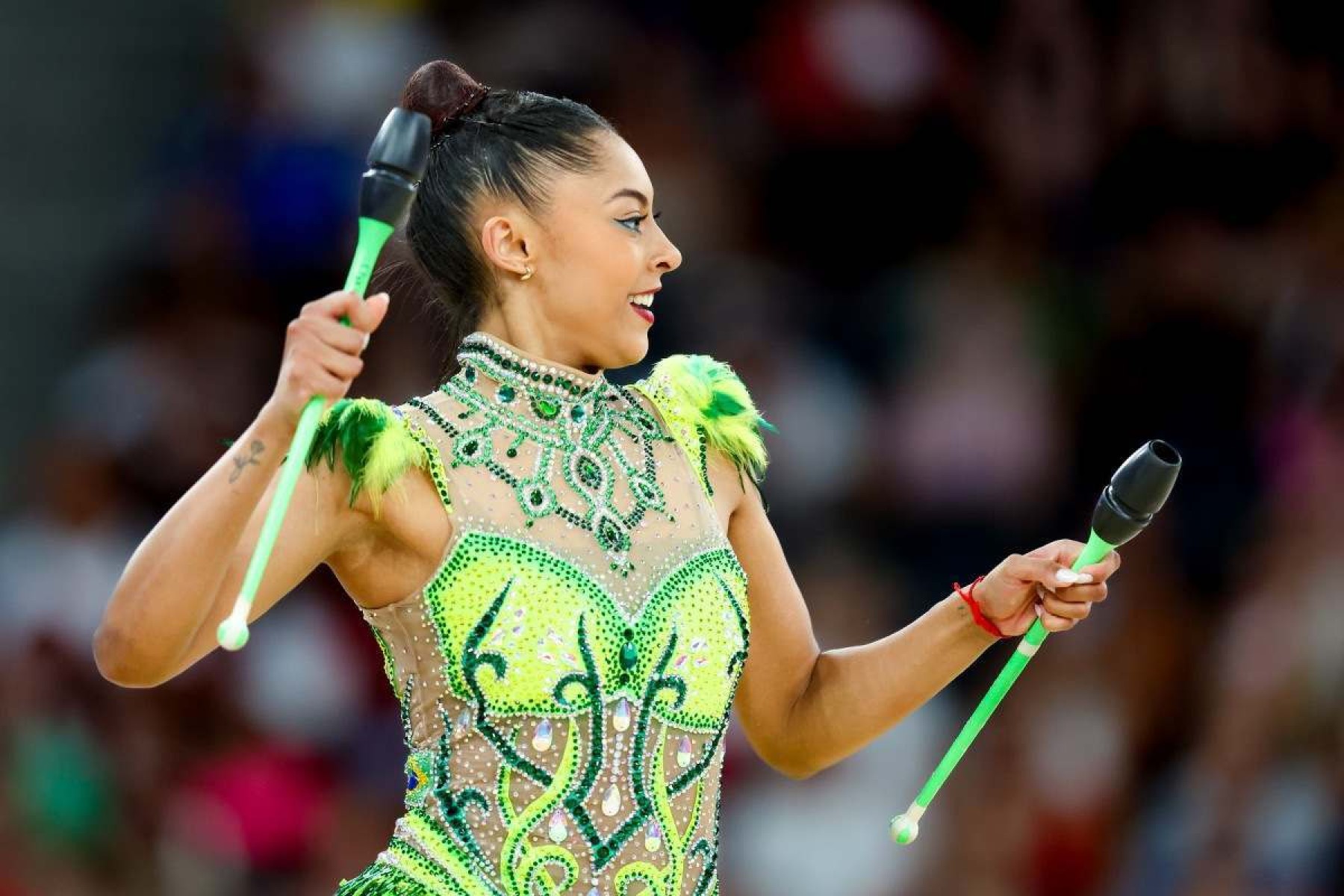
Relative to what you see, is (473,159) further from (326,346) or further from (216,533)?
(216,533)

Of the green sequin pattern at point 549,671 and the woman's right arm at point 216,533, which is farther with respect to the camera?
the green sequin pattern at point 549,671

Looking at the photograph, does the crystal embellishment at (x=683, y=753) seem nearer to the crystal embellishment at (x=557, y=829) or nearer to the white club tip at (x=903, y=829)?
the crystal embellishment at (x=557, y=829)

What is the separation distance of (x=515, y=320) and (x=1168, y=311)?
3387 mm

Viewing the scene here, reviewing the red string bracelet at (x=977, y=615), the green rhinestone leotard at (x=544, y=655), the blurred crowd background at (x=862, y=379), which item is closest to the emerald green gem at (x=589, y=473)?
the green rhinestone leotard at (x=544, y=655)

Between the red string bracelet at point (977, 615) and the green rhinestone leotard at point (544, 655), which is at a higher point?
the green rhinestone leotard at point (544, 655)

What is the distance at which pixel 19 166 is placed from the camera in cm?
688

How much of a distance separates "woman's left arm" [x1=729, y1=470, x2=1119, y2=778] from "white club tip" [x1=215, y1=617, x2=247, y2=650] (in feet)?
3.02

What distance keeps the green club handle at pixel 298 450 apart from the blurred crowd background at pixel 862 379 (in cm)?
317

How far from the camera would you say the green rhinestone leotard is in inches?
101

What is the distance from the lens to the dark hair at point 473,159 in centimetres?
282

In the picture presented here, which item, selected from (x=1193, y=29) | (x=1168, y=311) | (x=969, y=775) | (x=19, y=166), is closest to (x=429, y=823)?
(x=969, y=775)

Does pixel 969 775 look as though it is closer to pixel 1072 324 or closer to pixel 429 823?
pixel 1072 324

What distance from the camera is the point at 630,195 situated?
2.82 m

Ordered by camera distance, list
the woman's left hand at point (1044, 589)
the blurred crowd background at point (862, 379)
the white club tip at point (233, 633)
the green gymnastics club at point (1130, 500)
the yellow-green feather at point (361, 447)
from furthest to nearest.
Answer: the blurred crowd background at point (862, 379) < the woman's left hand at point (1044, 589) < the green gymnastics club at point (1130, 500) < the yellow-green feather at point (361, 447) < the white club tip at point (233, 633)
